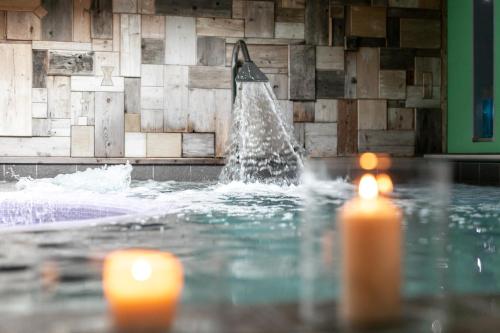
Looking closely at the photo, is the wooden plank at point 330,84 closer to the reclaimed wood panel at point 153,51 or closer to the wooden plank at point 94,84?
the reclaimed wood panel at point 153,51

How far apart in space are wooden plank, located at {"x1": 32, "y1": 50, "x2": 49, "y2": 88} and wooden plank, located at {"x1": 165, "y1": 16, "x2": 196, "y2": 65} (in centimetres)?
99

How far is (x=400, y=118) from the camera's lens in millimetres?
5688

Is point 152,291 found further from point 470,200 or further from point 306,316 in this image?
point 470,200

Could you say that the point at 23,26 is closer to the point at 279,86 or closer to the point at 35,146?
the point at 35,146

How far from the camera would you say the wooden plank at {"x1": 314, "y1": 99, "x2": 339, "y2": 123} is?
18.1ft

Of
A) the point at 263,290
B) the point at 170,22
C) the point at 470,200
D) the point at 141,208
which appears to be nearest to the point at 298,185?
the point at 470,200

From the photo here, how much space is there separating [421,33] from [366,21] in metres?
0.56

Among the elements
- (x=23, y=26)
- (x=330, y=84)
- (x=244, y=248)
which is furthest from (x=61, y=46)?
(x=244, y=248)

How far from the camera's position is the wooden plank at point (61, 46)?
5090mm

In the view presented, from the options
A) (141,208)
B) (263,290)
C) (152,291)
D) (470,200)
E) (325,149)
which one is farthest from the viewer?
(325,149)

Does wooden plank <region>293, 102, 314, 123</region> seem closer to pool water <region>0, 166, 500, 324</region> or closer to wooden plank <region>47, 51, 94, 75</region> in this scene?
wooden plank <region>47, 51, 94, 75</region>

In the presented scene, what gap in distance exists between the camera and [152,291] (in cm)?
59

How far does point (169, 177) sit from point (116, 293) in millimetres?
4642

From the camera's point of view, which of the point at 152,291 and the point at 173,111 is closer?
the point at 152,291
